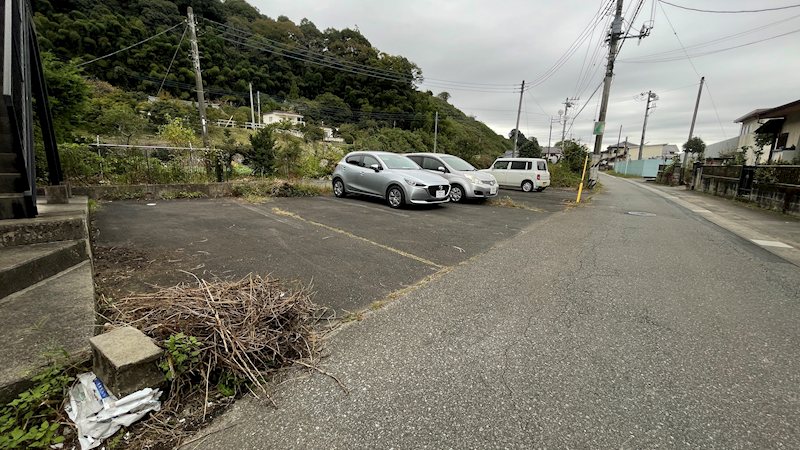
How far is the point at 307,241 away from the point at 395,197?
389cm

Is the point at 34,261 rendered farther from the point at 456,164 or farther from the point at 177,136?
the point at 177,136

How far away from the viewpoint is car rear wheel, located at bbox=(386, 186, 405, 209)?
8570 millimetres

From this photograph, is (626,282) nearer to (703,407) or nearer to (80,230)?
(703,407)

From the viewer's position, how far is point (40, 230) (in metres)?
3.04

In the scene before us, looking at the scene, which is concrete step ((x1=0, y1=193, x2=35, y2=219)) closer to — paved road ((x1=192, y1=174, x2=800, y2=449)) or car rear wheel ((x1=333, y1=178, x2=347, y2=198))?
paved road ((x1=192, y1=174, x2=800, y2=449))

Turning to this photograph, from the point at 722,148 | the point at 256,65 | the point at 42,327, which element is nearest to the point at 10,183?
the point at 42,327

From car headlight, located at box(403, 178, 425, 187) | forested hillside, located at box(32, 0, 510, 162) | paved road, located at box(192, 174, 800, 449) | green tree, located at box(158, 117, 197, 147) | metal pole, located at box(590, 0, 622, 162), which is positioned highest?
forested hillside, located at box(32, 0, 510, 162)

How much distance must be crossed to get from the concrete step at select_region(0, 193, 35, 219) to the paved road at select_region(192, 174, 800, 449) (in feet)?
11.2

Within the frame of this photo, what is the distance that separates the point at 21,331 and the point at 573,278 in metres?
4.90

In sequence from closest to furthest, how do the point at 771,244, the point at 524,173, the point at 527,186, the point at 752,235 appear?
the point at 771,244 < the point at 752,235 < the point at 524,173 < the point at 527,186

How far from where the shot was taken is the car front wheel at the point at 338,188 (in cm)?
1022

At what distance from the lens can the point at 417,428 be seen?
5.76 ft

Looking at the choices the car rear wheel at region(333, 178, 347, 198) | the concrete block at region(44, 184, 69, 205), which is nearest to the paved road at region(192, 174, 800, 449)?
the concrete block at region(44, 184, 69, 205)

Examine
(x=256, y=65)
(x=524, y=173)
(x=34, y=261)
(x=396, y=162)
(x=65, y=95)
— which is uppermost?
(x=256, y=65)
